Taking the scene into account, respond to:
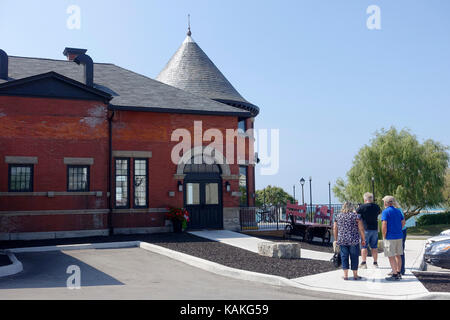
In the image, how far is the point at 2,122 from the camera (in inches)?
713

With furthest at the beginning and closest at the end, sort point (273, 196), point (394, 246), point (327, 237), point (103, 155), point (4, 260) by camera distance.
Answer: point (273, 196) < point (103, 155) < point (327, 237) < point (4, 260) < point (394, 246)

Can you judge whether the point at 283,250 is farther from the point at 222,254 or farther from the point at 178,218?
the point at 178,218

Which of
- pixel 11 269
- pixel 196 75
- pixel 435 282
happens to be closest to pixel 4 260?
pixel 11 269

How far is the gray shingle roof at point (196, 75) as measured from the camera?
26.5 metres

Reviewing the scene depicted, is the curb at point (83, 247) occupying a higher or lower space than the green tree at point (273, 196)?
lower

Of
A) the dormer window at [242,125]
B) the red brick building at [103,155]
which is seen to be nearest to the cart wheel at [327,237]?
the red brick building at [103,155]

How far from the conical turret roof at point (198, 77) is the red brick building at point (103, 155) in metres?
3.43

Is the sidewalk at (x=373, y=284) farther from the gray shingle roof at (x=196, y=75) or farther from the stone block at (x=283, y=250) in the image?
the gray shingle roof at (x=196, y=75)

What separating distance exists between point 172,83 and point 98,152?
9.10m

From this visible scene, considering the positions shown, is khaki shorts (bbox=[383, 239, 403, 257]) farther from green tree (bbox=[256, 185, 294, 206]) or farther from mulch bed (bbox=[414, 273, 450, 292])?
green tree (bbox=[256, 185, 294, 206])

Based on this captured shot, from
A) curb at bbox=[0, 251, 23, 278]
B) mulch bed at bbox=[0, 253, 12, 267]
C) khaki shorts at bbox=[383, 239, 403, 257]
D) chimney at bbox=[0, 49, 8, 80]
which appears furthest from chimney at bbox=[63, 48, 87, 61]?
khaki shorts at bbox=[383, 239, 403, 257]

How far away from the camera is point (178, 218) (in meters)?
20.1

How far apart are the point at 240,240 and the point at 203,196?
449cm
